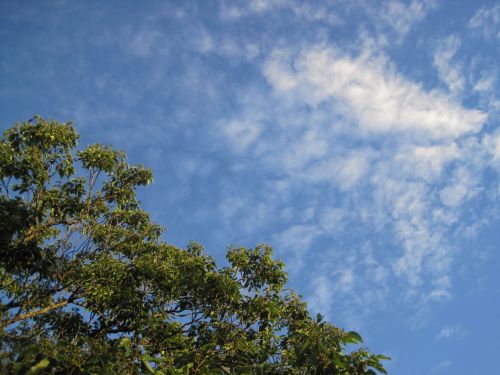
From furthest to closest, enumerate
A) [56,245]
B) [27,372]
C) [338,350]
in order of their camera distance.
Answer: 1. [56,245]
2. [338,350]
3. [27,372]

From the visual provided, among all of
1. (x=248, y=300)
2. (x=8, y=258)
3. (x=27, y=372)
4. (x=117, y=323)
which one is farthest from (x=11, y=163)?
(x=27, y=372)

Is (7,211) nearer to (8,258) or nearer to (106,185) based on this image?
(8,258)

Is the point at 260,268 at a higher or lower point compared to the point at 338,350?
higher

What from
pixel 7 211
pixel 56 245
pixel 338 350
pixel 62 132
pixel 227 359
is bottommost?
pixel 338 350

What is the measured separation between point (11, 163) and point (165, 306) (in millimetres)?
5943

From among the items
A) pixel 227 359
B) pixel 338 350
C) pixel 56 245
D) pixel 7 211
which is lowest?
pixel 338 350

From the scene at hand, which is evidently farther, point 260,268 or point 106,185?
point 106,185

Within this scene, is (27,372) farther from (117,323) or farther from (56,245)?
(56,245)

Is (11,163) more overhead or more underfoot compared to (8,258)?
more overhead

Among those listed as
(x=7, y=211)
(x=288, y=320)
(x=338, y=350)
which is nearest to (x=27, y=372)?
(x=338, y=350)

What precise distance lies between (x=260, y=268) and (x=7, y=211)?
7145 millimetres

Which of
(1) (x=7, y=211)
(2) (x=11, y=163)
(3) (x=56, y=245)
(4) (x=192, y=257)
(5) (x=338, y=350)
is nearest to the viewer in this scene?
(5) (x=338, y=350)

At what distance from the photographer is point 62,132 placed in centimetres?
1416

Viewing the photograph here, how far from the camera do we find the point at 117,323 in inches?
560
